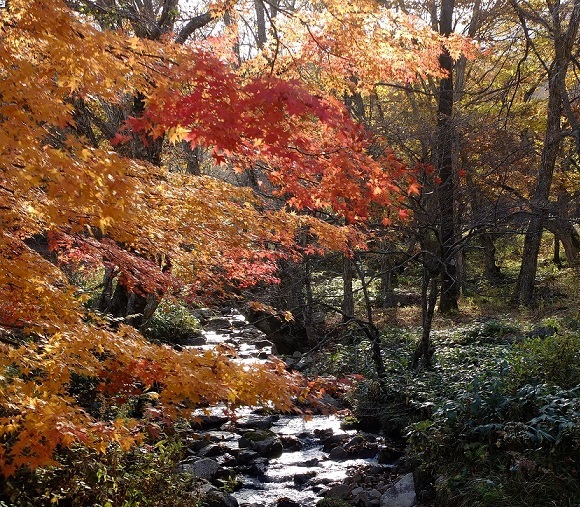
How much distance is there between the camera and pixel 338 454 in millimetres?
8406

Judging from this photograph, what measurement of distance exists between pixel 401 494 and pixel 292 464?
83.7 inches

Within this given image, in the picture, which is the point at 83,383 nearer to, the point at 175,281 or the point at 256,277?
the point at 175,281

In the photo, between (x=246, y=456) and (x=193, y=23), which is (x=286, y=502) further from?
(x=193, y=23)

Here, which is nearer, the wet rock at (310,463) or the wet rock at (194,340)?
the wet rock at (310,463)

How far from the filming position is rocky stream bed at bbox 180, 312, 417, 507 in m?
6.88

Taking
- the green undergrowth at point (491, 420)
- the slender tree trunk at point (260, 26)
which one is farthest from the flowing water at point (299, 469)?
the slender tree trunk at point (260, 26)

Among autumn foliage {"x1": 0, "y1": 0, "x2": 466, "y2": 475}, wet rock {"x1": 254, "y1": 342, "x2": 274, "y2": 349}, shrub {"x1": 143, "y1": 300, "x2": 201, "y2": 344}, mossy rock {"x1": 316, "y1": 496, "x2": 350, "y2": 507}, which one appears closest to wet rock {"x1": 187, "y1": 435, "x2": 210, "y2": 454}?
autumn foliage {"x1": 0, "y1": 0, "x2": 466, "y2": 475}

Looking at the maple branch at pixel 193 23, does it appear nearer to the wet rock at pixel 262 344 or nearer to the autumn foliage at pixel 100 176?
the autumn foliage at pixel 100 176

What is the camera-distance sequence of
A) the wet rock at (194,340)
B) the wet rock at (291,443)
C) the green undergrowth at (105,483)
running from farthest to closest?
the wet rock at (194,340) → the wet rock at (291,443) → the green undergrowth at (105,483)

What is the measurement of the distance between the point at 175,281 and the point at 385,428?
4185 millimetres

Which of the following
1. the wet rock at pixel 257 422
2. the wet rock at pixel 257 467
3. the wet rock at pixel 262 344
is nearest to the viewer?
the wet rock at pixel 257 467

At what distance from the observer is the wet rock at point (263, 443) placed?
859 centimetres

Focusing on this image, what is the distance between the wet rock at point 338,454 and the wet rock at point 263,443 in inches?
33.4

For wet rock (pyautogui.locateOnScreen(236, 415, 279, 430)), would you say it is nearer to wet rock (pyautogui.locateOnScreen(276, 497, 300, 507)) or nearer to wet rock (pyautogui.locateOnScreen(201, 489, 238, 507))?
wet rock (pyautogui.locateOnScreen(276, 497, 300, 507))
